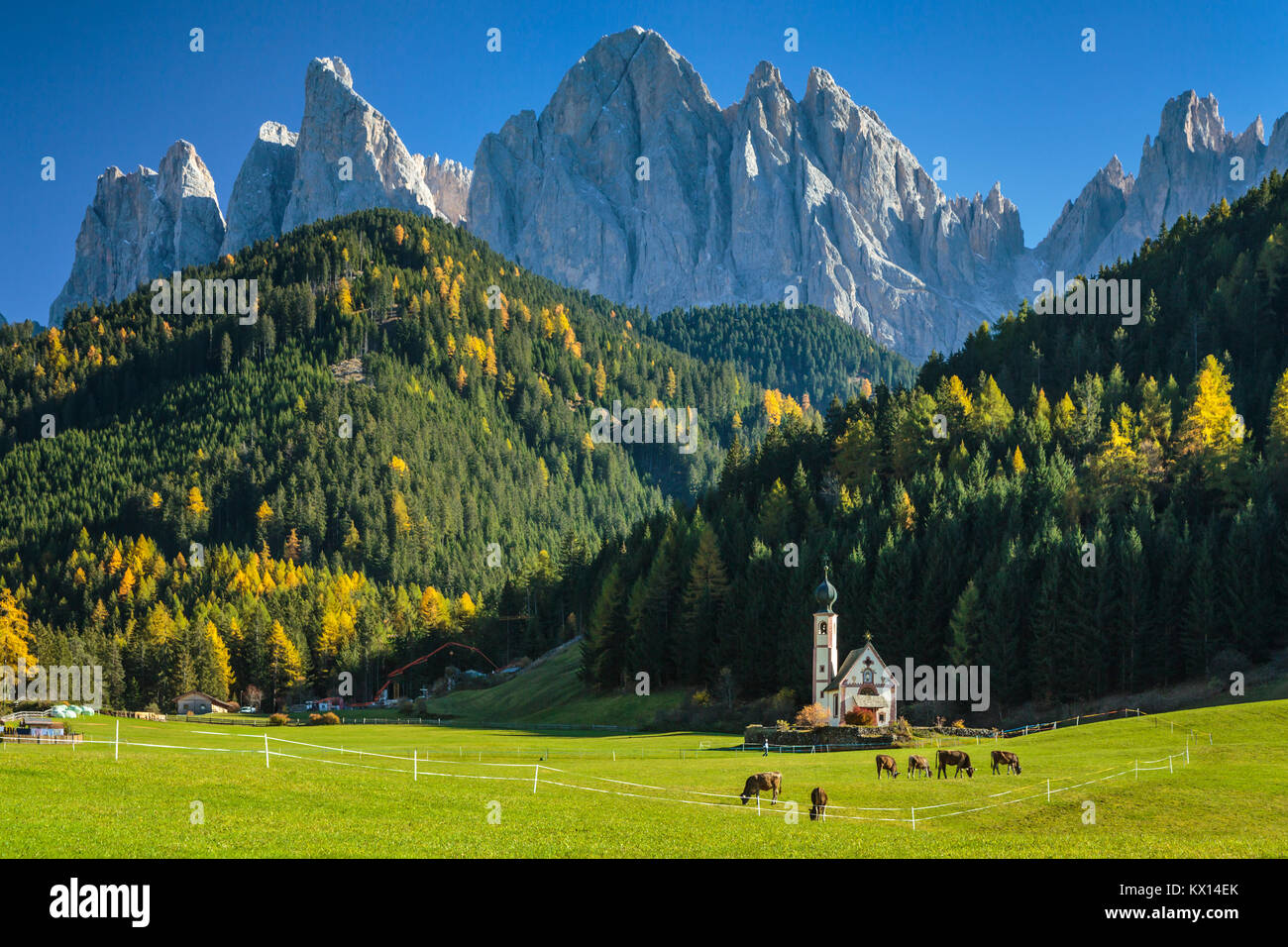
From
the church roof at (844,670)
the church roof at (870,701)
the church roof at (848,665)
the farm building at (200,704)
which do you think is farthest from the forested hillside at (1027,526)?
the farm building at (200,704)

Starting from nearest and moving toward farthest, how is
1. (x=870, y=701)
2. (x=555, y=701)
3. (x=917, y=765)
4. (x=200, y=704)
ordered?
(x=917, y=765) < (x=870, y=701) < (x=555, y=701) < (x=200, y=704)

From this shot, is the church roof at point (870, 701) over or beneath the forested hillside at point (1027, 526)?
beneath

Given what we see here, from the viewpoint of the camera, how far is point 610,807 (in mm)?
33719

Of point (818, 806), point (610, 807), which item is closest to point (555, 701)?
point (610, 807)

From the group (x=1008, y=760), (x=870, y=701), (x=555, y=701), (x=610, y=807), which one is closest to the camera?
(x=610, y=807)

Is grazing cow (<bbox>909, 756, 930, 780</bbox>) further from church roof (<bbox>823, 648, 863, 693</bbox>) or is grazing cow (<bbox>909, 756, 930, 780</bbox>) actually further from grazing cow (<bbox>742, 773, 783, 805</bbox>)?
church roof (<bbox>823, 648, 863, 693</bbox>)

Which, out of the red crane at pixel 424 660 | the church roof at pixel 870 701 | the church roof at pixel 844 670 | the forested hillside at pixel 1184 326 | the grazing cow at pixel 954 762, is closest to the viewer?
the grazing cow at pixel 954 762

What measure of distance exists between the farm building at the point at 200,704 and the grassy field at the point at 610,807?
7755cm

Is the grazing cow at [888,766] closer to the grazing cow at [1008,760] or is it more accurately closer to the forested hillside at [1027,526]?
the grazing cow at [1008,760]

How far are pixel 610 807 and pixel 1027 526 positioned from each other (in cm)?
6613

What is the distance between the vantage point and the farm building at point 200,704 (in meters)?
120

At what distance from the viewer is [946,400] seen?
118 m

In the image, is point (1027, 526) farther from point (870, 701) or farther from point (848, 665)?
point (870, 701)
